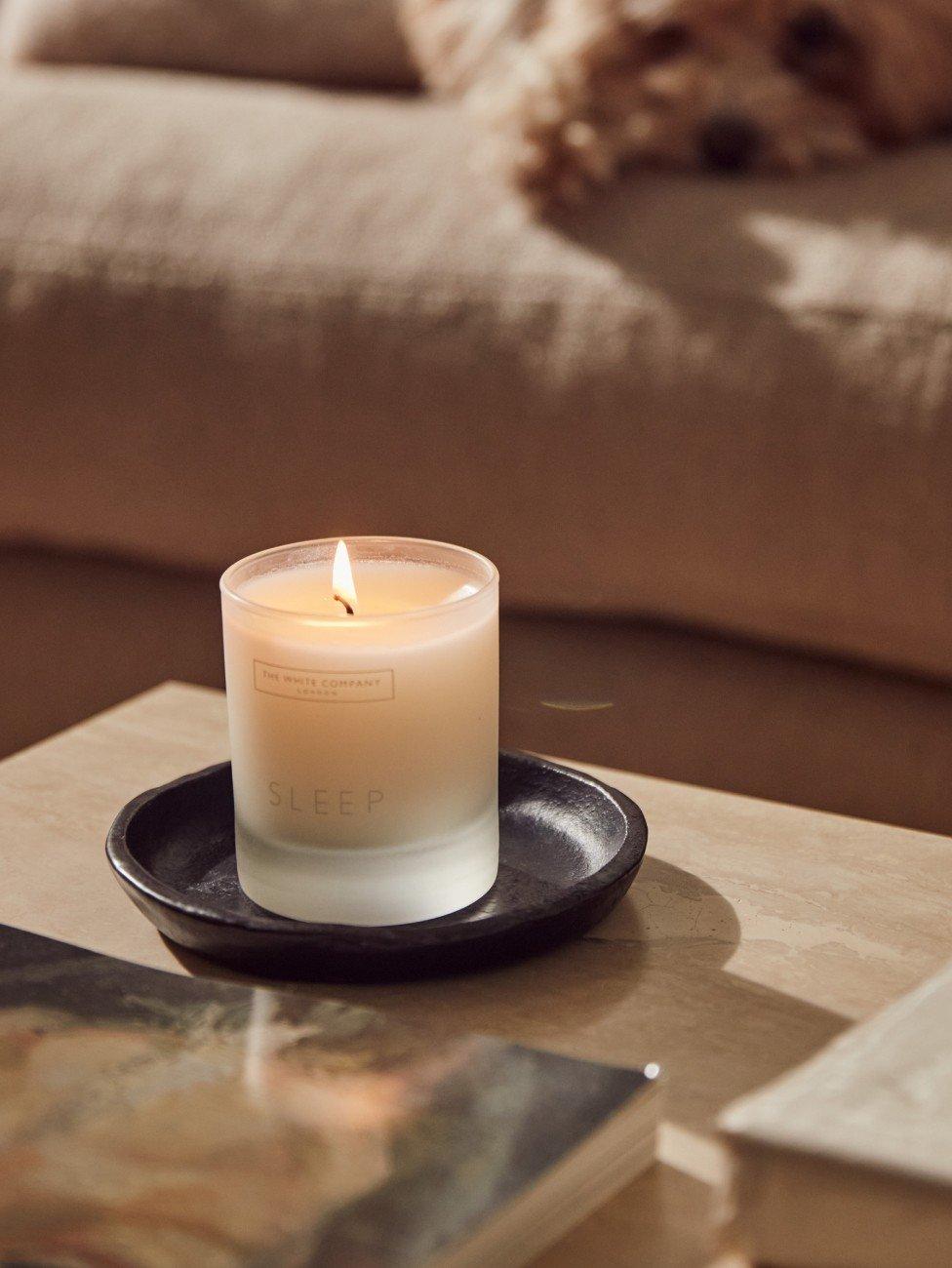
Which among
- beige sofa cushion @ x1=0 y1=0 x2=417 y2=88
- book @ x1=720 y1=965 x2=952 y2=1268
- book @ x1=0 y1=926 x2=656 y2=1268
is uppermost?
beige sofa cushion @ x1=0 y1=0 x2=417 y2=88

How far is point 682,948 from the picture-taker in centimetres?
→ 51

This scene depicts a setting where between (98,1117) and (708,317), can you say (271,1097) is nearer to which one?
(98,1117)

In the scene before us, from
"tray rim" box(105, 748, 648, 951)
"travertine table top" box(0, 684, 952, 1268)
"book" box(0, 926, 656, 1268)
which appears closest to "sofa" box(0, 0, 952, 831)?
"travertine table top" box(0, 684, 952, 1268)

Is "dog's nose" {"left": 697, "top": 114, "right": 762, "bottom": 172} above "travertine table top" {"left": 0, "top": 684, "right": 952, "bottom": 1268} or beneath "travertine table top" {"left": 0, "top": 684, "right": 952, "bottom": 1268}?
above

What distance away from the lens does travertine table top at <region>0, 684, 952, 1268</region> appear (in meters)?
0.41

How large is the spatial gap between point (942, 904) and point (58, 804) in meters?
0.35

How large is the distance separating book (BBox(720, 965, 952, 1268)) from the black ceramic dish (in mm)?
146

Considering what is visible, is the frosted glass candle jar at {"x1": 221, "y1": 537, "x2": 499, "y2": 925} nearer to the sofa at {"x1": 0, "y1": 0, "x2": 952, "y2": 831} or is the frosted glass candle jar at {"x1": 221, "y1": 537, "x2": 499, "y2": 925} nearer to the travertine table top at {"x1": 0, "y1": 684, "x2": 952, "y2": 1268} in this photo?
the travertine table top at {"x1": 0, "y1": 684, "x2": 952, "y2": 1268}

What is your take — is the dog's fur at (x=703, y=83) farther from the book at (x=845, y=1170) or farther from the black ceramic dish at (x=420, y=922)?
the book at (x=845, y=1170)

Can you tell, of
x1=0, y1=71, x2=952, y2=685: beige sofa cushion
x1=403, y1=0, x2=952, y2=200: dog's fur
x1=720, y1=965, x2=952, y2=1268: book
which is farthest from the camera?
x1=403, y1=0, x2=952, y2=200: dog's fur

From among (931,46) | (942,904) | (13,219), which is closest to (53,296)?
(13,219)

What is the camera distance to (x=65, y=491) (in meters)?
1.22

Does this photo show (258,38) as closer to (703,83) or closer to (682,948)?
(703,83)

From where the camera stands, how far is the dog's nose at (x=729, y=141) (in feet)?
4.02
